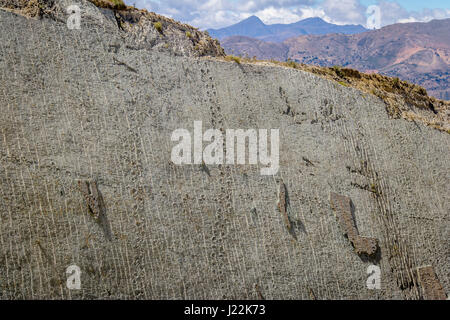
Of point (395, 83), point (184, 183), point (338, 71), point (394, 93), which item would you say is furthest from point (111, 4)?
point (395, 83)

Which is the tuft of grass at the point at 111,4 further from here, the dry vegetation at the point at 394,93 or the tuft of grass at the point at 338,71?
the tuft of grass at the point at 338,71

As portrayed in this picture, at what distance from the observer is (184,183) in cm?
1065

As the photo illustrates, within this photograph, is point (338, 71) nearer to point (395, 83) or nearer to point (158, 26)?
point (395, 83)

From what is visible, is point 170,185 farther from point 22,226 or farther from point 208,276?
point 22,226

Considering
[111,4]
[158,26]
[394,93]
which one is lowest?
[394,93]

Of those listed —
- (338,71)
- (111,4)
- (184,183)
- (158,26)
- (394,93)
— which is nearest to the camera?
(184,183)

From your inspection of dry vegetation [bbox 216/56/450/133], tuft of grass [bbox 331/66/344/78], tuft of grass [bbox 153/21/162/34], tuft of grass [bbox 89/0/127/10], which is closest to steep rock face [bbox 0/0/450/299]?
tuft of grass [bbox 89/0/127/10]

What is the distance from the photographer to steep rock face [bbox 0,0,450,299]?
931cm

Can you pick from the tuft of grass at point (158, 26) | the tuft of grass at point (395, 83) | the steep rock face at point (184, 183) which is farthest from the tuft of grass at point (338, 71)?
the tuft of grass at point (158, 26)

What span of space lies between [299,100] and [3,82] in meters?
8.56

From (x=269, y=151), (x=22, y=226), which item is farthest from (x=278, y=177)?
(x=22, y=226)

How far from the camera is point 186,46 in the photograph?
39.8 ft

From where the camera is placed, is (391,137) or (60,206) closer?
(60,206)

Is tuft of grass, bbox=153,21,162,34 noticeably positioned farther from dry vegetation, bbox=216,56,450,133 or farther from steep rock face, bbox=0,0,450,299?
dry vegetation, bbox=216,56,450,133
